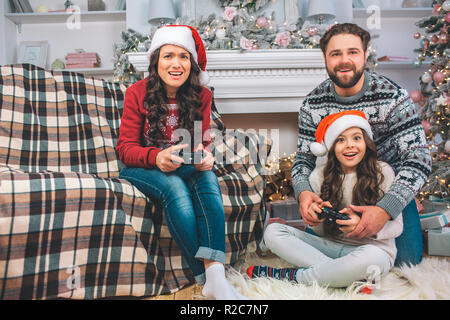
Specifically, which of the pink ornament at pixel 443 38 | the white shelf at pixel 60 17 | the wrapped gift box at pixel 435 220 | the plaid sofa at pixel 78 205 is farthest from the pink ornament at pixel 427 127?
the white shelf at pixel 60 17

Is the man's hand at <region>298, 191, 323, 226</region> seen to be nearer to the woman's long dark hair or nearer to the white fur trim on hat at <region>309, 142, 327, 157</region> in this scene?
the white fur trim on hat at <region>309, 142, 327, 157</region>

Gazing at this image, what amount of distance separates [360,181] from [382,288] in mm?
304

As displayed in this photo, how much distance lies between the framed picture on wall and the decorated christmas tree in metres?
2.65

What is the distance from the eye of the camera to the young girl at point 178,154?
961 mm

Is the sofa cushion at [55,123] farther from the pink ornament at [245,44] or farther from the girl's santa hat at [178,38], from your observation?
the pink ornament at [245,44]

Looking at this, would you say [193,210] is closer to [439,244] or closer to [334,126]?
[334,126]

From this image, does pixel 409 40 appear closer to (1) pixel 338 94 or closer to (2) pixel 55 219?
(1) pixel 338 94

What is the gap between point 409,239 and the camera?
39.8 inches

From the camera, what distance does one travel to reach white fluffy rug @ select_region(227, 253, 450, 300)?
2.98 ft

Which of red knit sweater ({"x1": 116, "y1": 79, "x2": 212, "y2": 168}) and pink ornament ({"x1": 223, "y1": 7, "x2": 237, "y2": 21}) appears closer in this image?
red knit sweater ({"x1": 116, "y1": 79, "x2": 212, "y2": 168})

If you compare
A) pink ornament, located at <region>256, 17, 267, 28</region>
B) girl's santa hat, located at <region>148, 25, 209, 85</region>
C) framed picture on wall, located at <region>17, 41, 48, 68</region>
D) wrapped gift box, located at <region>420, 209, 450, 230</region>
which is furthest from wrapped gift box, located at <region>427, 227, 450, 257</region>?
framed picture on wall, located at <region>17, 41, 48, 68</region>

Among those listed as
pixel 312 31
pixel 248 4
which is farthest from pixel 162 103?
pixel 248 4

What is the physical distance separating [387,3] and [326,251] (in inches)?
98.6
